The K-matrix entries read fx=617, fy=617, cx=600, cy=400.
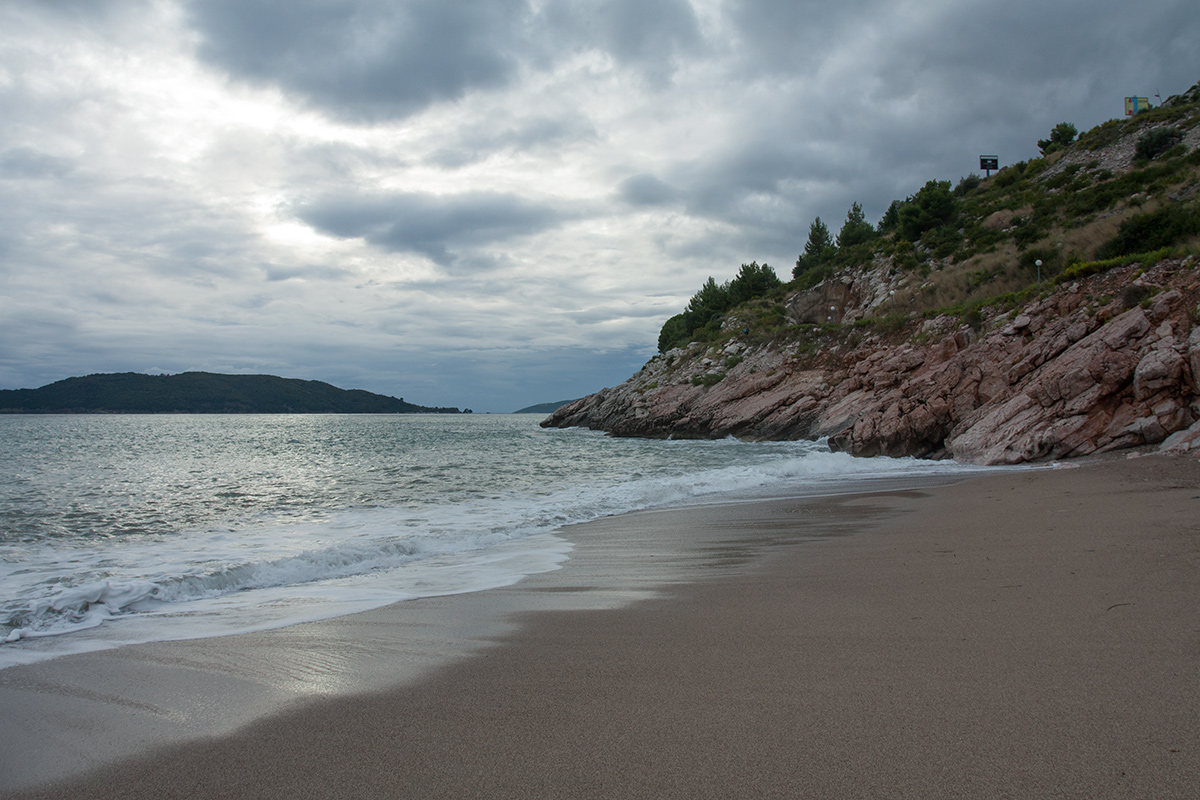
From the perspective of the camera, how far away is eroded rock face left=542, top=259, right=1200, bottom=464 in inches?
514

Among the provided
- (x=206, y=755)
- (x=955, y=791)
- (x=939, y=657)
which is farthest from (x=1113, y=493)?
(x=206, y=755)

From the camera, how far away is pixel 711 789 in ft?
6.87

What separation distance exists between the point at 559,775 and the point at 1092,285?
75.3 feet

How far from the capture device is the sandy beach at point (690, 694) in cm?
219

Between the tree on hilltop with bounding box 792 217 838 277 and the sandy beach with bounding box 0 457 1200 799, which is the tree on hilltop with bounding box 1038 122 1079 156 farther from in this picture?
the sandy beach with bounding box 0 457 1200 799

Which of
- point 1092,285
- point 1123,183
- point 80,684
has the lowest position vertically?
point 80,684

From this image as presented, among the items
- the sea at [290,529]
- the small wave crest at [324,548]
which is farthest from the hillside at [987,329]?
the small wave crest at [324,548]

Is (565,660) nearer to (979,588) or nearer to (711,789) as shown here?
(711,789)

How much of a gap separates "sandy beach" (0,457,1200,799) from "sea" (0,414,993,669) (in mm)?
954

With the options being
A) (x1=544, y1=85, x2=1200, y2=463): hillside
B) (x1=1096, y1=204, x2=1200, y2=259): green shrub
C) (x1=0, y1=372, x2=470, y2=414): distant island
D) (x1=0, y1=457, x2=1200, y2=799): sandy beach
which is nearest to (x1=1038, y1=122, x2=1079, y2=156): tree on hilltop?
(x1=544, y1=85, x2=1200, y2=463): hillside

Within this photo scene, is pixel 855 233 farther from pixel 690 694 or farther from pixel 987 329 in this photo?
pixel 690 694

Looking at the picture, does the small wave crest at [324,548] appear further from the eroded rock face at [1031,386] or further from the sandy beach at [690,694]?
the eroded rock face at [1031,386]

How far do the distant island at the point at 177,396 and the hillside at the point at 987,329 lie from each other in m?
121

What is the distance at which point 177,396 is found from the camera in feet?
471
